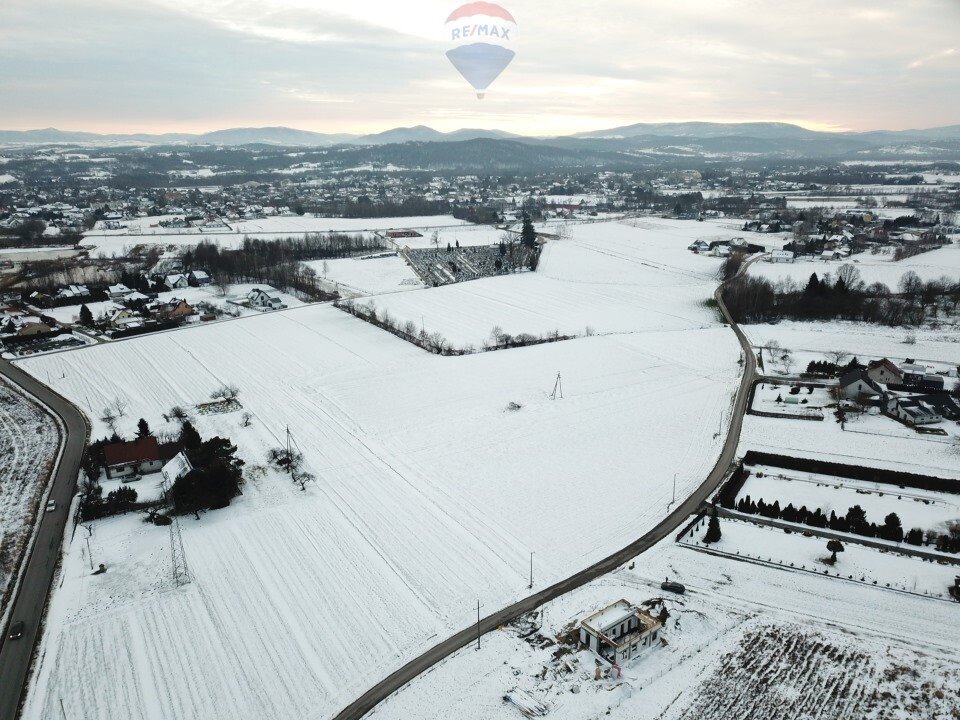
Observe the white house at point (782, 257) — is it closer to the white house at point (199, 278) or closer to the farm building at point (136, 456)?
the white house at point (199, 278)

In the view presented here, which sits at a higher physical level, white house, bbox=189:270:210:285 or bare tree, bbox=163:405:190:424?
white house, bbox=189:270:210:285

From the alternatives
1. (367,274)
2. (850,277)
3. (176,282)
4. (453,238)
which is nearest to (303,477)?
(367,274)

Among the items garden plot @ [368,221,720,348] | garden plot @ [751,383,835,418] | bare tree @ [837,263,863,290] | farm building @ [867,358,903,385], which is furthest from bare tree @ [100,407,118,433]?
bare tree @ [837,263,863,290]

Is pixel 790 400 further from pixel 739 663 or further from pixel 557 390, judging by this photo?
pixel 739 663

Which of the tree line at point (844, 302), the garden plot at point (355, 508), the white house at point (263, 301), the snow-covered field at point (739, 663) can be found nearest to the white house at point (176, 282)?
the white house at point (263, 301)

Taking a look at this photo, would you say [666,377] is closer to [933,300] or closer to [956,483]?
[956,483]

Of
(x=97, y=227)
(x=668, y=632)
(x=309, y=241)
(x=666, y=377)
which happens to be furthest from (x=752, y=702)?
(x=97, y=227)

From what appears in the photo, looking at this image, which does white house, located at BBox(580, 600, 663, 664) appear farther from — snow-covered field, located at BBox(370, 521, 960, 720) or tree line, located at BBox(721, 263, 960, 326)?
tree line, located at BBox(721, 263, 960, 326)
